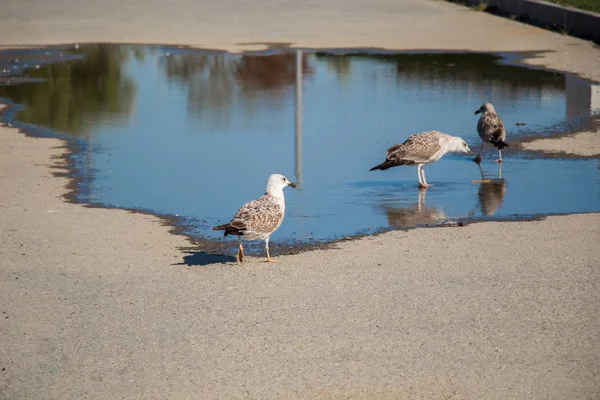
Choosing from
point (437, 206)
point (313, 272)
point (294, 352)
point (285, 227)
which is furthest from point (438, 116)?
point (294, 352)

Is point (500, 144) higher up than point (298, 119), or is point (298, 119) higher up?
point (298, 119)

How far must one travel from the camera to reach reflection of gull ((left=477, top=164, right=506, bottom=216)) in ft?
42.9

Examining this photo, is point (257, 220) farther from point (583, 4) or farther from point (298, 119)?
point (583, 4)

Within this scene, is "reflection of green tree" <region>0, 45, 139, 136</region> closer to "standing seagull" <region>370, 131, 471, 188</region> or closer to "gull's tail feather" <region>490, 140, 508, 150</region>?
"standing seagull" <region>370, 131, 471, 188</region>

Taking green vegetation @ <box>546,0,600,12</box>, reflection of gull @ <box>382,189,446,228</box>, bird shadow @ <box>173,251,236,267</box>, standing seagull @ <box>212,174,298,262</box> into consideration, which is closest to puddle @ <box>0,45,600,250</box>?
reflection of gull @ <box>382,189,446,228</box>

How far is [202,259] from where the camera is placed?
432 inches

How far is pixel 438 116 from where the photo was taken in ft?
61.7

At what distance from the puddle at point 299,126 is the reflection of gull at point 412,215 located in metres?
0.02

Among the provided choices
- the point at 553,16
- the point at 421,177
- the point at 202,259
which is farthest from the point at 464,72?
the point at 202,259

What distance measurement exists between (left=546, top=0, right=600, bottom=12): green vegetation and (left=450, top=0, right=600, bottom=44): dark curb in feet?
2.28

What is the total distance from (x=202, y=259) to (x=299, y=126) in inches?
285

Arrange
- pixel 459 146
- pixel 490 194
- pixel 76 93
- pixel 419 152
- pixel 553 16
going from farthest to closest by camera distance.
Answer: pixel 553 16
pixel 76 93
pixel 459 146
pixel 419 152
pixel 490 194

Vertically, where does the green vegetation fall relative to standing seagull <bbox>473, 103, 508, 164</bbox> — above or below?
above

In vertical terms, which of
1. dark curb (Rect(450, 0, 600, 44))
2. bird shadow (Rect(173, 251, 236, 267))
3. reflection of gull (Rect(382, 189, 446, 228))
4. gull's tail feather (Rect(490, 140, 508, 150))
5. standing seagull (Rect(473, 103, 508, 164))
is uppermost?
dark curb (Rect(450, 0, 600, 44))
